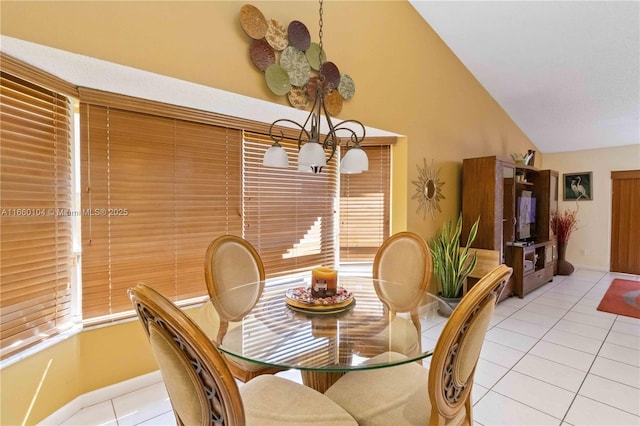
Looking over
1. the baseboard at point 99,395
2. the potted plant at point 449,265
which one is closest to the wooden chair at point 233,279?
the baseboard at point 99,395

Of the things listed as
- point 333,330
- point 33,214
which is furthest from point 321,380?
point 33,214

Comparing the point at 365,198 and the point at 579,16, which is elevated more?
the point at 579,16

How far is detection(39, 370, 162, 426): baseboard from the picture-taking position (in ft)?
5.61

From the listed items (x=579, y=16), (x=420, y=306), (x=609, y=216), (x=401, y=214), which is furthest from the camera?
(x=609, y=216)

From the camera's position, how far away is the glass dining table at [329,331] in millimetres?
1166

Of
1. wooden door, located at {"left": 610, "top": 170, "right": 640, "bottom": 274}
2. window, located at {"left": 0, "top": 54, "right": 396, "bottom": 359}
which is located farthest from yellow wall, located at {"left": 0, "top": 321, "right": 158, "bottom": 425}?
wooden door, located at {"left": 610, "top": 170, "right": 640, "bottom": 274}

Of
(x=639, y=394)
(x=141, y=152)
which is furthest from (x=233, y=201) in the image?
(x=639, y=394)

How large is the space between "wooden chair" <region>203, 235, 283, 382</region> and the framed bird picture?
21.8 feet

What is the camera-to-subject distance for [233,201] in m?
2.55

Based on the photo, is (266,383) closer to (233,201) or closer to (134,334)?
(134,334)

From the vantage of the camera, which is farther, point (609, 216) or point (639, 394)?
point (609, 216)

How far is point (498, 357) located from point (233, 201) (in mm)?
2604

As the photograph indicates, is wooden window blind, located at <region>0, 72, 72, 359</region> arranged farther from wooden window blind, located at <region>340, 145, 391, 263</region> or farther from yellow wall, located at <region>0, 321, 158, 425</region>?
wooden window blind, located at <region>340, 145, 391, 263</region>

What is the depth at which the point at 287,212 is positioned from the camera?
2926 mm
